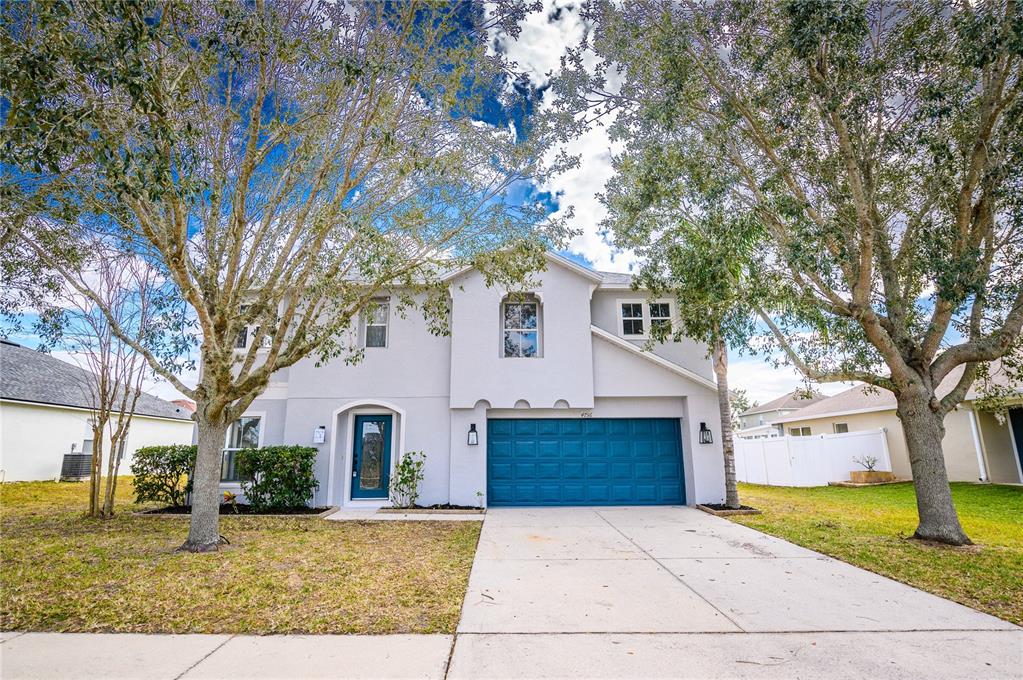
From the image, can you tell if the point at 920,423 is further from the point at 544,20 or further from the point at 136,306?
the point at 136,306

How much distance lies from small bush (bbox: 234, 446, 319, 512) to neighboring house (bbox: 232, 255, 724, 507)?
72 centimetres

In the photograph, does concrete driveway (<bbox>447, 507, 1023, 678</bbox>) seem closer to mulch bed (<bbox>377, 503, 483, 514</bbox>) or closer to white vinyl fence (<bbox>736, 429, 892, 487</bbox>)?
mulch bed (<bbox>377, 503, 483, 514</bbox>)

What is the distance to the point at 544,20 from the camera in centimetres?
852

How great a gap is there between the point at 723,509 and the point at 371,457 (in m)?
8.25

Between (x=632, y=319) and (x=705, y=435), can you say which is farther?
(x=632, y=319)

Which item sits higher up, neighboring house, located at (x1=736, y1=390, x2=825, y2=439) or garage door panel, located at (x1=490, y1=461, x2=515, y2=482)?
neighboring house, located at (x1=736, y1=390, x2=825, y2=439)

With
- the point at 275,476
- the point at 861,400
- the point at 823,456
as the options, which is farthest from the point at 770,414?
the point at 275,476

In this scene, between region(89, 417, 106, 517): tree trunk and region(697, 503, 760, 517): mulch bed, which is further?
region(697, 503, 760, 517): mulch bed

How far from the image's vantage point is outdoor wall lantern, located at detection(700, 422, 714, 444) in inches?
482

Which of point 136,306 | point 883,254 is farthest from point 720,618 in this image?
point 136,306

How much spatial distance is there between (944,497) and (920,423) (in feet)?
3.73

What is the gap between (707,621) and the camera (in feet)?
15.3

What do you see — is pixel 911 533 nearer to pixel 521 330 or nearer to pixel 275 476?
pixel 521 330

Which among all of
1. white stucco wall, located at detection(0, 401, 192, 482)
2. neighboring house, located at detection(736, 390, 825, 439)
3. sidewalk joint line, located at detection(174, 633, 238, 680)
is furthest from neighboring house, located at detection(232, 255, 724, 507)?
neighboring house, located at detection(736, 390, 825, 439)
